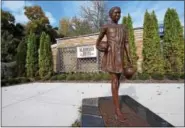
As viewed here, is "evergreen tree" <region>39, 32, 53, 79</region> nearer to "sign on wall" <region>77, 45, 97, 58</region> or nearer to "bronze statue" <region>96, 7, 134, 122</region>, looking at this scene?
"sign on wall" <region>77, 45, 97, 58</region>

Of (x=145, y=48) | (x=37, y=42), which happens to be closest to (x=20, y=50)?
(x=37, y=42)

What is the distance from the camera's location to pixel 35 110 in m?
4.71

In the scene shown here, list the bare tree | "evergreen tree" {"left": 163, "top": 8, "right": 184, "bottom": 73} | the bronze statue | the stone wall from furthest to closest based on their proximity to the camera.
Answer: the bare tree, the stone wall, "evergreen tree" {"left": 163, "top": 8, "right": 184, "bottom": 73}, the bronze statue

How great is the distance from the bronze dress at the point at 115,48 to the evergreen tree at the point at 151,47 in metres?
7.15

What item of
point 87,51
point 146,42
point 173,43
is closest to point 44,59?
point 87,51

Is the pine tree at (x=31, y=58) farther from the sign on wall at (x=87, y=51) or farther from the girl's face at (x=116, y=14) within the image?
the girl's face at (x=116, y=14)

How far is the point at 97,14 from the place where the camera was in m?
20.6

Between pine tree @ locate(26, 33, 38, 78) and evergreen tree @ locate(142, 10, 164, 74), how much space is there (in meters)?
6.03

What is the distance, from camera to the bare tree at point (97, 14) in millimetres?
20281

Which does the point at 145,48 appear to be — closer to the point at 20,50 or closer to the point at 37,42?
the point at 37,42

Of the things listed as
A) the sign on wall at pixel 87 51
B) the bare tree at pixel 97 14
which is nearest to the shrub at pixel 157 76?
the sign on wall at pixel 87 51

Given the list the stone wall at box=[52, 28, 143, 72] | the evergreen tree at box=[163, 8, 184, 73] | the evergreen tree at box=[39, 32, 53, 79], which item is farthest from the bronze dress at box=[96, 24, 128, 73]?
the evergreen tree at box=[39, 32, 53, 79]

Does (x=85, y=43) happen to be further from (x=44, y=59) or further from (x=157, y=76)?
(x=157, y=76)

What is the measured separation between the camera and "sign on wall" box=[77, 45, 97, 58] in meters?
11.5
